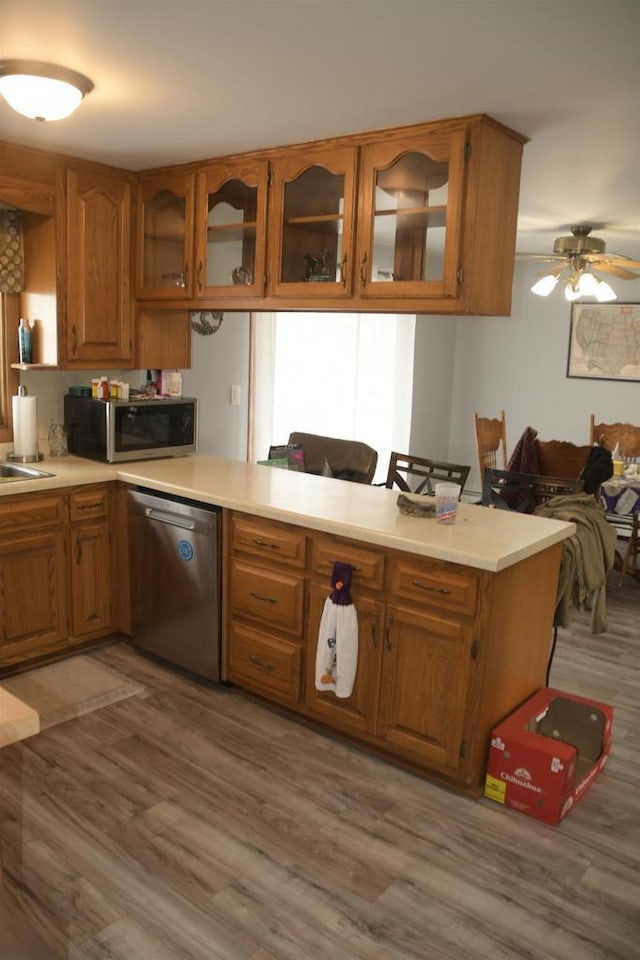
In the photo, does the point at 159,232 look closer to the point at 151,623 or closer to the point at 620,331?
the point at 151,623

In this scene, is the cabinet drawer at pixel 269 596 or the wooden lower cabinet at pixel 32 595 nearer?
the cabinet drawer at pixel 269 596

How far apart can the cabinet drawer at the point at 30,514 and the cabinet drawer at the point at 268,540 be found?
2.88 feet

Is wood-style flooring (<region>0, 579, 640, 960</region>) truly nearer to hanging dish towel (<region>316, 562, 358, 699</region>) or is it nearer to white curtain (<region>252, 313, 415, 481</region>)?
hanging dish towel (<region>316, 562, 358, 699</region>)

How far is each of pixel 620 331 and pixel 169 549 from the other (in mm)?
4874

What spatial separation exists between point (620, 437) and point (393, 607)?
398 centimetres

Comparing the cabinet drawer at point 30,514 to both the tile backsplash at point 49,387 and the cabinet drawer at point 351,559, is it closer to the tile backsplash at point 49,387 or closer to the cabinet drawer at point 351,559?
the tile backsplash at point 49,387

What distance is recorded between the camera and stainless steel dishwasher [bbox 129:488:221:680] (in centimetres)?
330

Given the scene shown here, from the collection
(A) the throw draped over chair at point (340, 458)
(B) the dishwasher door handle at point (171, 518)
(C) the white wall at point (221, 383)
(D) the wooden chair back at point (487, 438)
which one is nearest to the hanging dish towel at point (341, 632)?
(B) the dishwasher door handle at point (171, 518)

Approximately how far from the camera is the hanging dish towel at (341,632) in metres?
2.80

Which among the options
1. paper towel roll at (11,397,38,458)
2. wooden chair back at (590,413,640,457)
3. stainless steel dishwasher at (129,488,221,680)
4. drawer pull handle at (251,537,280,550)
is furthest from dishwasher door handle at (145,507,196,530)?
wooden chair back at (590,413,640,457)

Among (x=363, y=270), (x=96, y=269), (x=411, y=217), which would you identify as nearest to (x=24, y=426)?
(x=96, y=269)

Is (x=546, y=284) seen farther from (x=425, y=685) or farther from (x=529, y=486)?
(x=425, y=685)

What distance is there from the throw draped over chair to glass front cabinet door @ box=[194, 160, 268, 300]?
127 centimetres

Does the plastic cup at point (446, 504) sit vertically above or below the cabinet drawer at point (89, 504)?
above
